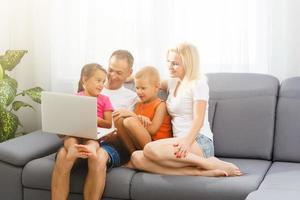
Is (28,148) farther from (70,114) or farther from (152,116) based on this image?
(152,116)

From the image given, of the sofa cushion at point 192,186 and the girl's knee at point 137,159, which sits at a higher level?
the girl's knee at point 137,159

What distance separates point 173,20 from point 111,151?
3.53 feet

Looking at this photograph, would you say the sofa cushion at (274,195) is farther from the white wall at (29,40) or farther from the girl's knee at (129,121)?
the white wall at (29,40)

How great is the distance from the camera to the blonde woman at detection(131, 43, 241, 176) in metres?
2.57

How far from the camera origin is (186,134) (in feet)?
8.85

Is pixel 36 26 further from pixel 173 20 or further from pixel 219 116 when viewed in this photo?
pixel 219 116

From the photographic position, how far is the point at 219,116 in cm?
301

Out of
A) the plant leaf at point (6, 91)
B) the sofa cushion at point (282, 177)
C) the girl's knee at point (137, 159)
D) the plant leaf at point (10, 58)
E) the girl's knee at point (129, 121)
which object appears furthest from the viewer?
the plant leaf at point (10, 58)

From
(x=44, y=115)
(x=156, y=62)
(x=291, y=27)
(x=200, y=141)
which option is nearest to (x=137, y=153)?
(x=200, y=141)

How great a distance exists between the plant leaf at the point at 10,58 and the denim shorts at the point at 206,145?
1398 mm

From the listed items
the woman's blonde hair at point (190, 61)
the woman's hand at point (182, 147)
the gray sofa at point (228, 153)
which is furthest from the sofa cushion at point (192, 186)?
the woman's blonde hair at point (190, 61)

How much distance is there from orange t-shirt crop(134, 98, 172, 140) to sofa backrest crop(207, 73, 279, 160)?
31 centimetres

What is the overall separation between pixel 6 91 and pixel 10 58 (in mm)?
254

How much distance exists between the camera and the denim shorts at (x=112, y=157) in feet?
8.77
